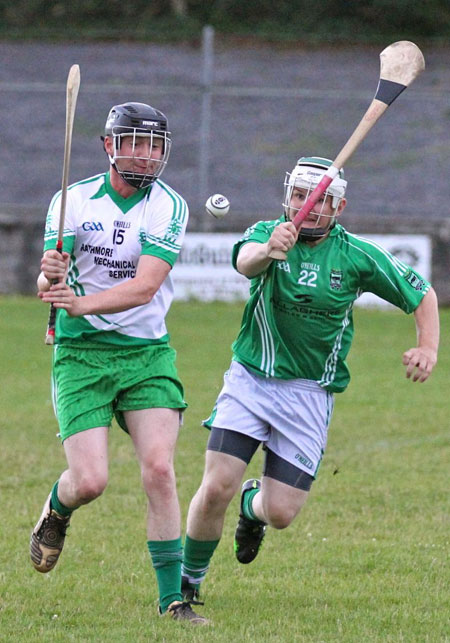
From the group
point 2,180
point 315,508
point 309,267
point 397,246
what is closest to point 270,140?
point 2,180

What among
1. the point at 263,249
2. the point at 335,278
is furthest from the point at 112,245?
the point at 335,278

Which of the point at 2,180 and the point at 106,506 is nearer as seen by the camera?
the point at 106,506

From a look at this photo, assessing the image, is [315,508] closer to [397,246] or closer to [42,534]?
[42,534]

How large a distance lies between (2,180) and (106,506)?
20.2 meters

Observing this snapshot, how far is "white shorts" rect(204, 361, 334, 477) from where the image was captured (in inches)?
208

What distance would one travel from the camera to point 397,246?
17766 millimetres

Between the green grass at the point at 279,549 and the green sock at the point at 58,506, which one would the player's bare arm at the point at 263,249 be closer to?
the green sock at the point at 58,506

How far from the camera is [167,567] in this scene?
503 centimetres

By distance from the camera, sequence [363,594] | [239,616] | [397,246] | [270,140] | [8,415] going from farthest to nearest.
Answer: [270,140] < [397,246] < [8,415] < [363,594] < [239,616]

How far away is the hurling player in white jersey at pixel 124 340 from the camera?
5008mm

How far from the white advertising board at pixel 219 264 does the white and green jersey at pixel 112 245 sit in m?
12.3

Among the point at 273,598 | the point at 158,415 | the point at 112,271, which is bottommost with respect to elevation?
the point at 273,598

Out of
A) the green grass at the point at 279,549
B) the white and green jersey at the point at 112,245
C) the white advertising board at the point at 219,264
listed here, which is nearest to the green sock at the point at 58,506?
the green grass at the point at 279,549

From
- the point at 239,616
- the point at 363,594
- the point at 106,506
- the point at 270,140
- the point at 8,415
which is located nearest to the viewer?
the point at 239,616
